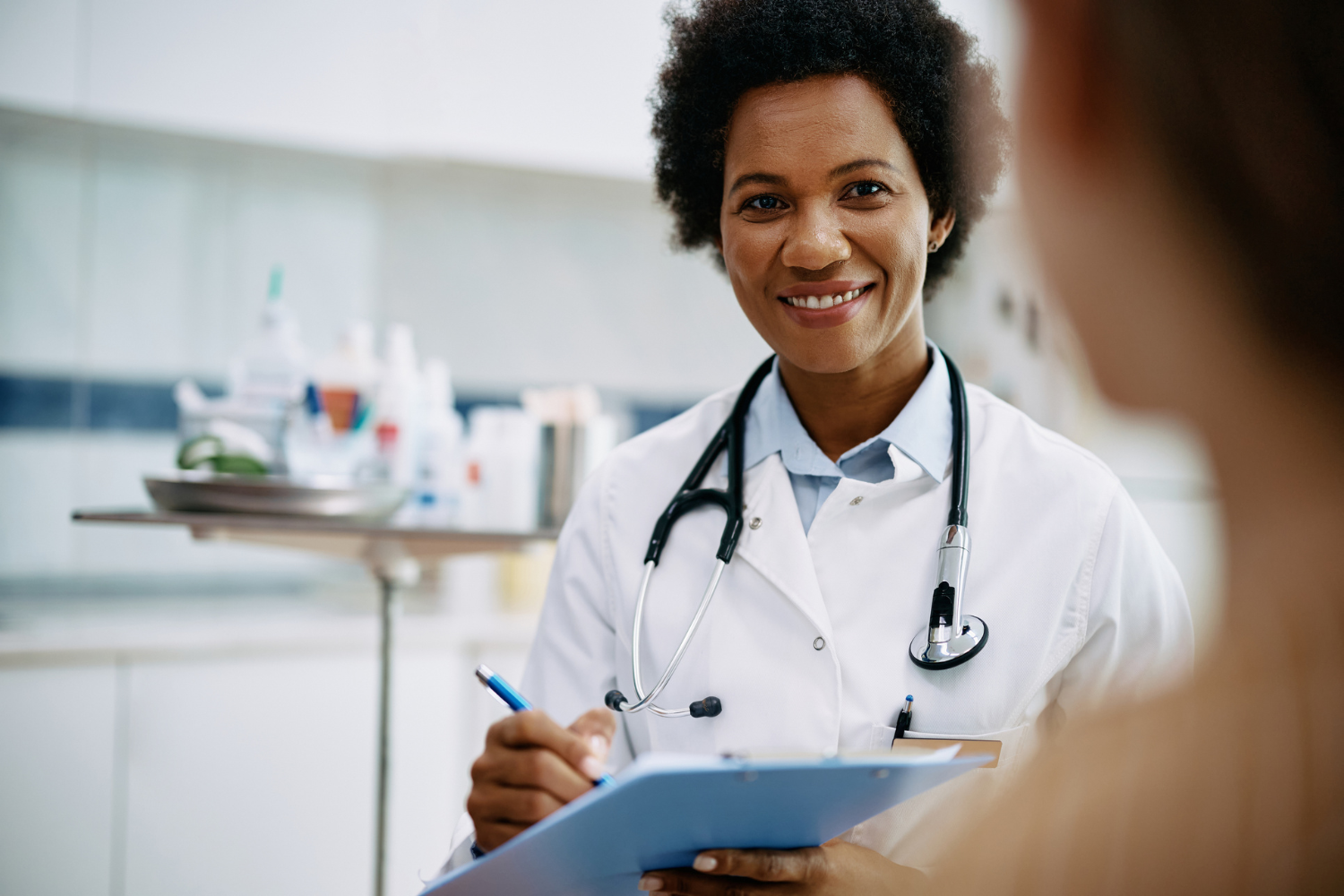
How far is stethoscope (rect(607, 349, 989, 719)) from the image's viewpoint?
97 centimetres

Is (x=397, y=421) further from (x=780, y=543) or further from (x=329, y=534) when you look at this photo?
(x=780, y=543)

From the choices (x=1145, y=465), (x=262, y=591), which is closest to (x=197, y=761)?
(x=262, y=591)

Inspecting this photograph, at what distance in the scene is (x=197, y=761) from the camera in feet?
7.22

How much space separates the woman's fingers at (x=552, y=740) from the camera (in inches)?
31.6

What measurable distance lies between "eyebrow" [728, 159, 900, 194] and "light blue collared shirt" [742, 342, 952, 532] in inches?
9.7

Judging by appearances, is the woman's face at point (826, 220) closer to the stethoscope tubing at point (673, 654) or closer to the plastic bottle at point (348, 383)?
the stethoscope tubing at point (673, 654)

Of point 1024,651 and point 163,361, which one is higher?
point 163,361

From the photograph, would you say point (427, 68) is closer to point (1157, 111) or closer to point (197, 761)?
point (197, 761)

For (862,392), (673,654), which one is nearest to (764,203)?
(862,392)

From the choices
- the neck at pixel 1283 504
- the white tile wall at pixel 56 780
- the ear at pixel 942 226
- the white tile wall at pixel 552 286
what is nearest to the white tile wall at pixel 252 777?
the white tile wall at pixel 56 780

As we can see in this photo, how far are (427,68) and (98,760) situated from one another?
1730 mm

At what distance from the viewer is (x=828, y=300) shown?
1.09 meters

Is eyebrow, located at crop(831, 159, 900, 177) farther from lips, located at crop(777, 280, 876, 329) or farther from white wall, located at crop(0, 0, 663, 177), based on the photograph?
white wall, located at crop(0, 0, 663, 177)

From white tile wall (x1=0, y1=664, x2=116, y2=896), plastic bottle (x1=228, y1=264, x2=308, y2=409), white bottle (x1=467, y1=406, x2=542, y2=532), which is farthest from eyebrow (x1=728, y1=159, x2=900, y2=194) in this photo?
white tile wall (x1=0, y1=664, x2=116, y2=896)
